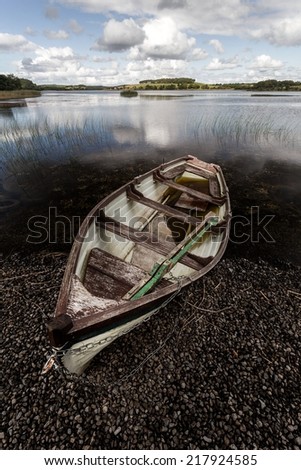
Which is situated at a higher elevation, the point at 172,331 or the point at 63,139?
the point at 63,139

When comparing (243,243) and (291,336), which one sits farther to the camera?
(243,243)

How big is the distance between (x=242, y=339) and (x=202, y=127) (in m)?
27.2

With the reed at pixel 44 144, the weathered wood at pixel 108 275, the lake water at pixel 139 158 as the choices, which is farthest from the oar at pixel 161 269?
the reed at pixel 44 144

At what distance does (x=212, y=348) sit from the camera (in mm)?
5383

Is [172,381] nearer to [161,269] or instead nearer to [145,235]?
[161,269]

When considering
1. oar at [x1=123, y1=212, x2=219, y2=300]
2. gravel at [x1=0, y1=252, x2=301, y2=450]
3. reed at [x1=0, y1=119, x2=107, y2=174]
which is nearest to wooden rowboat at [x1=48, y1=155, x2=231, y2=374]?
oar at [x1=123, y1=212, x2=219, y2=300]

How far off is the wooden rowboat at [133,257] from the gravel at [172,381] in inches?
32.2

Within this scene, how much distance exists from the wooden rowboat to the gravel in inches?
32.2

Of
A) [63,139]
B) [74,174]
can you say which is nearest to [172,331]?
[74,174]

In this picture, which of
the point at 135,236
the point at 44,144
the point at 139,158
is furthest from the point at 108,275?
the point at 44,144

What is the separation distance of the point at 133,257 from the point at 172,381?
336 cm

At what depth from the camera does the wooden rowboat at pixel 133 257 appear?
A: 12.4ft
